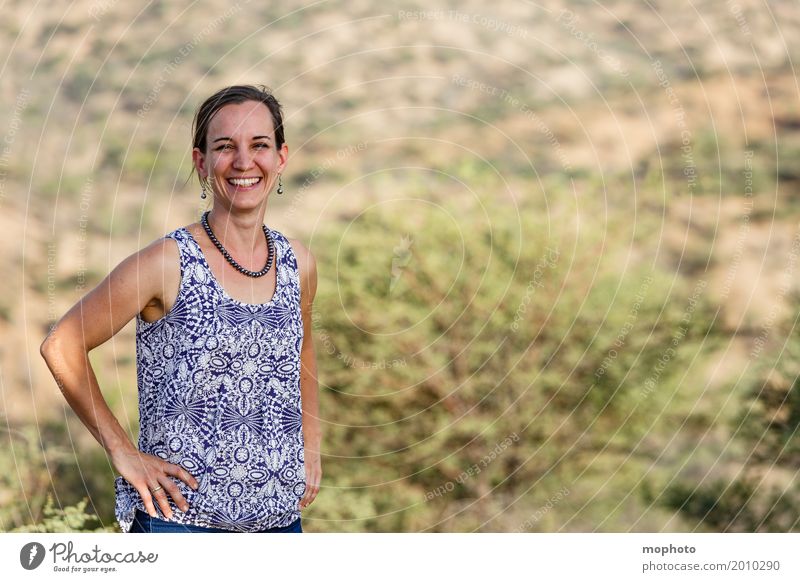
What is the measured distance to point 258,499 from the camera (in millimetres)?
3000

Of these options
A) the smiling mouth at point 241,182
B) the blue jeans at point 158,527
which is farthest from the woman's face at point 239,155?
the blue jeans at point 158,527

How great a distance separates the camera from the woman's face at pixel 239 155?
120 inches

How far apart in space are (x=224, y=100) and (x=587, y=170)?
439cm

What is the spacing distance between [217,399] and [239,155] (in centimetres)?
72

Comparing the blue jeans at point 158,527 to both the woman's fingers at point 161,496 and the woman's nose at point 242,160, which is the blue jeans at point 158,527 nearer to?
the woman's fingers at point 161,496

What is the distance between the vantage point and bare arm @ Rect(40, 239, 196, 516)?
2854 mm

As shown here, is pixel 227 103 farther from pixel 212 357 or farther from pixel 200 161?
pixel 212 357

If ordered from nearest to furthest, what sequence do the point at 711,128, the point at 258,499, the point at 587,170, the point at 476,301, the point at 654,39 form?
the point at 258,499 → the point at 476,301 → the point at 587,170 → the point at 711,128 → the point at 654,39

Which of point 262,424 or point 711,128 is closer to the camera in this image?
point 262,424

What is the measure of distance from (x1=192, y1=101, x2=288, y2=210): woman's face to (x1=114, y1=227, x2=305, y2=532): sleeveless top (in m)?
0.21

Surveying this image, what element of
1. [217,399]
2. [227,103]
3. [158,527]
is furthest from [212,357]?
[227,103]

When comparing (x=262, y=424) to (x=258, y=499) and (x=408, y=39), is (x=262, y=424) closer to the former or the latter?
(x=258, y=499)

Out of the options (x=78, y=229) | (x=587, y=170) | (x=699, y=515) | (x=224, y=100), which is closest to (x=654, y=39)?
(x=587, y=170)

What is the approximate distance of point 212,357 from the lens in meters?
2.91
